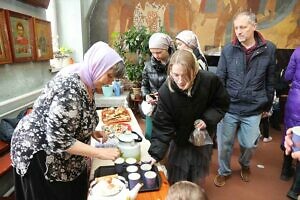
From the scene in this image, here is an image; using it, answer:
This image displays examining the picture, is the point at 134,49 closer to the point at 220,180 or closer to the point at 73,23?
the point at 73,23

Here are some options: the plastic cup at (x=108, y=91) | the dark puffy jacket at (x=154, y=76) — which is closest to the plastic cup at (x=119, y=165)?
the dark puffy jacket at (x=154, y=76)

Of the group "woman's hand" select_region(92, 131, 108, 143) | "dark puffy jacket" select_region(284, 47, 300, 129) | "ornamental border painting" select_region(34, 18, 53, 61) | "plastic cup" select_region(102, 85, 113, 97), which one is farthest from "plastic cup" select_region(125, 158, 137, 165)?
"plastic cup" select_region(102, 85, 113, 97)

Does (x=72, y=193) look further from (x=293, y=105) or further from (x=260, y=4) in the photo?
(x=260, y=4)

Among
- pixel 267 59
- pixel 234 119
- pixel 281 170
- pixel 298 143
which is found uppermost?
pixel 267 59

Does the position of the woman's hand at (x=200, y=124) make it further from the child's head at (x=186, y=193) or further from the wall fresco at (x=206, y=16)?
the wall fresco at (x=206, y=16)

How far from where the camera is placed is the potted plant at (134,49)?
12.5 feet

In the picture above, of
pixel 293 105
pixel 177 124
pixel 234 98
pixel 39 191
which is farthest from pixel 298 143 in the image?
pixel 293 105

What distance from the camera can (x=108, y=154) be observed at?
1.22m

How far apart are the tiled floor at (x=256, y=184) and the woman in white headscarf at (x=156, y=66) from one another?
0.88m

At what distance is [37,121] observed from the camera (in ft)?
3.92

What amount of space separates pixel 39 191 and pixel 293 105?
240 cm

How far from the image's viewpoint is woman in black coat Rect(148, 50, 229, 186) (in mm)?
1347

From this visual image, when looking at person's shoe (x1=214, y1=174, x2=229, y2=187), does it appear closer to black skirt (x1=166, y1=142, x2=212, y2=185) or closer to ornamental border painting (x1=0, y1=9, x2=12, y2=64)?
black skirt (x1=166, y1=142, x2=212, y2=185)

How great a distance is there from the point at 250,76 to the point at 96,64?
1.44 metres
